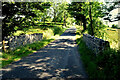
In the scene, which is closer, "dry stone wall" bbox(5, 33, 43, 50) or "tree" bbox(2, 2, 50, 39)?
"tree" bbox(2, 2, 50, 39)

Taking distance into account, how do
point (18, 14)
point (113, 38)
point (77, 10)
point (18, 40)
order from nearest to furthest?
point (18, 14)
point (113, 38)
point (18, 40)
point (77, 10)

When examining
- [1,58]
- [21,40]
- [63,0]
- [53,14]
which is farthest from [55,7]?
[1,58]

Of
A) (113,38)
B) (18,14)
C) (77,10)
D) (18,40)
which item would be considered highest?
(77,10)

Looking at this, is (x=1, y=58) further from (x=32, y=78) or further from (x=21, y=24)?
(x=32, y=78)

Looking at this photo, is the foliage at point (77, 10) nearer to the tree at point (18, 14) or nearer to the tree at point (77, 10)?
the tree at point (77, 10)

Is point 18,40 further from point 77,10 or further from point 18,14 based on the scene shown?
point 77,10

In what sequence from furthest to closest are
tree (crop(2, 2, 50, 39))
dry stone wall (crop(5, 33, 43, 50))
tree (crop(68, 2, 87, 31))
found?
tree (crop(68, 2, 87, 31)), dry stone wall (crop(5, 33, 43, 50)), tree (crop(2, 2, 50, 39))

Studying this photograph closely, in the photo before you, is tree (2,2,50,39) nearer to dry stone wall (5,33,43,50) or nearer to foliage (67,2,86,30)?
dry stone wall (5,33,43,50)

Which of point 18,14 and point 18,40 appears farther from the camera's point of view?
point 18,40

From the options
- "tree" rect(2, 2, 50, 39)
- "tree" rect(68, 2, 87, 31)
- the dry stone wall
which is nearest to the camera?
"tree" rect(2, 2, 50, 39)

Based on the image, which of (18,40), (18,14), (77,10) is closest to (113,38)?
(18,14)

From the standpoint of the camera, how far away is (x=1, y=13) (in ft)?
28.5

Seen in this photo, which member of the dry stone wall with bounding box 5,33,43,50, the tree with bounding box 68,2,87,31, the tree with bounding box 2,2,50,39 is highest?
the tree with bounding box 68,2,87,31

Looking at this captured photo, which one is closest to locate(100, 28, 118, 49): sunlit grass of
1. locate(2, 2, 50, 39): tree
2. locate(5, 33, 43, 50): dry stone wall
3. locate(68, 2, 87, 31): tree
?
locate(2, 2, 50, 39): tree
